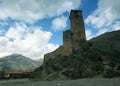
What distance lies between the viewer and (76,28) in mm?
69500

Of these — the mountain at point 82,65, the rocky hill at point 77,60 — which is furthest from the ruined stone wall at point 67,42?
the mountain at point 82,65

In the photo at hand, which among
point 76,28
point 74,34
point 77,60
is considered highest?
point 76,28

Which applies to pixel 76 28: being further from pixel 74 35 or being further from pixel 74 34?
pixel 74 35

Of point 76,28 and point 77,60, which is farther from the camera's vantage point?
point 76,28

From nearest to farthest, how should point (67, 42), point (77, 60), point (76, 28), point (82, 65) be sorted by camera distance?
point (82, 65) → point (77, 60) → point (67, 42) → point (76, 28)

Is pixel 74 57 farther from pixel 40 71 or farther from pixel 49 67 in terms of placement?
pixel 40 71

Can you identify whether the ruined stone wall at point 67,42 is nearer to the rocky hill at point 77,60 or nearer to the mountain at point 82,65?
the rocky hill at point 77,60

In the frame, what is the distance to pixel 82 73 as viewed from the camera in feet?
187

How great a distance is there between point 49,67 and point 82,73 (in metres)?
A: 15.6

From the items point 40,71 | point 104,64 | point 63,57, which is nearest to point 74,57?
point 63,57

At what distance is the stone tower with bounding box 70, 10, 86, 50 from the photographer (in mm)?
67625

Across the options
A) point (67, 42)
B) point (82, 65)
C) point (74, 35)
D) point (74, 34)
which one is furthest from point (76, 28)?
point (82, 65)

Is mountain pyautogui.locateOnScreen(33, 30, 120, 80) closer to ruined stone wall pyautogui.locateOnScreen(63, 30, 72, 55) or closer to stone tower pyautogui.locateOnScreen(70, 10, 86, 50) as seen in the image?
stone tower pyautogui.locateOnScreen(70, 10, 86, 50)

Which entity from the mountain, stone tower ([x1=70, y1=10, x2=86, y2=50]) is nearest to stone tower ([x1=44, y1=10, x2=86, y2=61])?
stone tower ([x1=70, y1=10, x2=86, y2=50])
